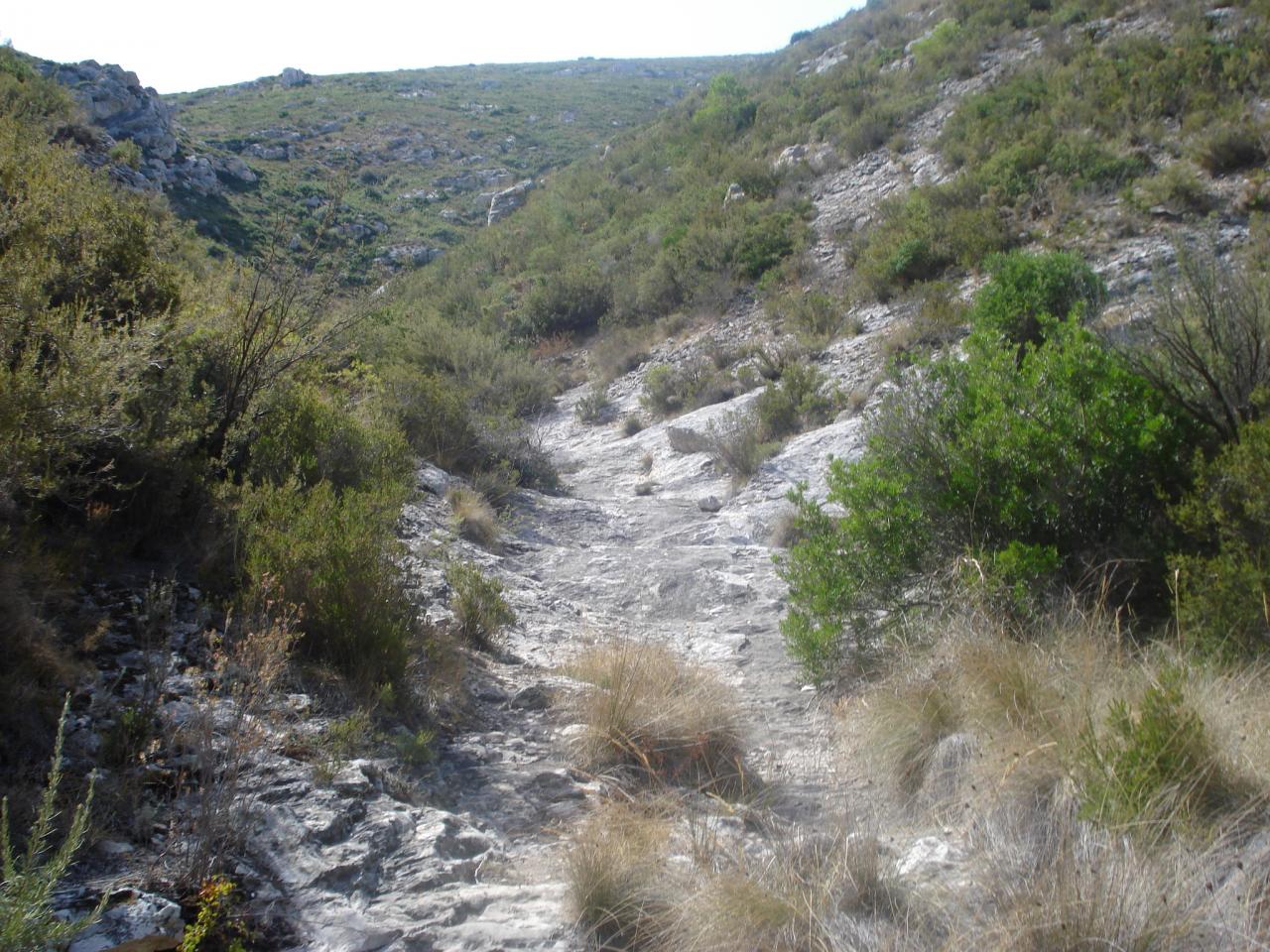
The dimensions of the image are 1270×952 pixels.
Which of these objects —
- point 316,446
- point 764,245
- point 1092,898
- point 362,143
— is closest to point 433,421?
point 316,446

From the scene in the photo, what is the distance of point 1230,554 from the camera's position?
3387 mm

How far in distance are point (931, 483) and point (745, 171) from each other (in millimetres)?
16485

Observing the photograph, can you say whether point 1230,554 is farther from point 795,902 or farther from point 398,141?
point 398,141

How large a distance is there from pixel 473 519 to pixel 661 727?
4148 millimetres

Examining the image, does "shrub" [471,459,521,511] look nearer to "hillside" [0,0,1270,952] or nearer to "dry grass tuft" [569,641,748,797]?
"hillside" [0,0,1270,952]

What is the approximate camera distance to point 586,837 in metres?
2.90

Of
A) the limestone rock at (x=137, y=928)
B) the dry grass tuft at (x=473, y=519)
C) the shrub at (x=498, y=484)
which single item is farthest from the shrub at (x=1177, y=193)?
the limestone rock at (x=137, y=928)

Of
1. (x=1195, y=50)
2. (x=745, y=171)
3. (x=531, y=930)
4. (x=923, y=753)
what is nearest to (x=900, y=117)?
(x=745, y=171)

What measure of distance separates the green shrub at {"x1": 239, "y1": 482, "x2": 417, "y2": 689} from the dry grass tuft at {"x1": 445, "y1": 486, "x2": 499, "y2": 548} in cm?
249

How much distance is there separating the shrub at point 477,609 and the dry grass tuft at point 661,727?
105 centimetres

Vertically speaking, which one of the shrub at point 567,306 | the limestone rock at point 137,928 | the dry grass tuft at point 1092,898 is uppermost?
the shrub at point 567,306

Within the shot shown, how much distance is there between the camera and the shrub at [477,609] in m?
5.18

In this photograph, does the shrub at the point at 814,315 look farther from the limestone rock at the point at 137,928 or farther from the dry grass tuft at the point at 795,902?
the limestone rock at the point at 137,928

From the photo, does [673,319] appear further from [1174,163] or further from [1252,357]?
[1252,357]
